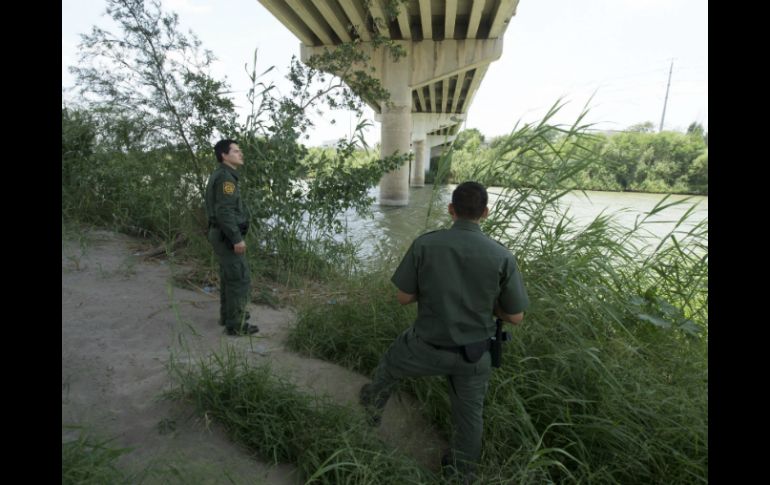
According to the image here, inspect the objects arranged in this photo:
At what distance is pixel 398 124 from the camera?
17188 millimetres

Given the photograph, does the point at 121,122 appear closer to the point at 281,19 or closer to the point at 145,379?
the point at 145,379

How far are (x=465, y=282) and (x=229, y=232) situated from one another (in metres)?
2.31

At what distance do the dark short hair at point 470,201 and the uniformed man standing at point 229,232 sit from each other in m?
2.16

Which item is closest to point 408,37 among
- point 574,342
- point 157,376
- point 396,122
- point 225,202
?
point 396,122

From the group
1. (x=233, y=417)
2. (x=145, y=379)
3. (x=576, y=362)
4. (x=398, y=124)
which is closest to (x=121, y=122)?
(x=145, y=379)

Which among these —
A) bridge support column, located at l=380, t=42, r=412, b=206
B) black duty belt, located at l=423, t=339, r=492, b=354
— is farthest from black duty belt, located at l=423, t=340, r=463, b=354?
bridge support column, located at l=380, t=42, r=412, b=206

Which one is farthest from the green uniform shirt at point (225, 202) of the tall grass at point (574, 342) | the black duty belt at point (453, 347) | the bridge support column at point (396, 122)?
the bridge support column at point (396, 122)

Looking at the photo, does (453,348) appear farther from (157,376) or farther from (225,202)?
(225,202)

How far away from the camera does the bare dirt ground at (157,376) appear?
2.03 m

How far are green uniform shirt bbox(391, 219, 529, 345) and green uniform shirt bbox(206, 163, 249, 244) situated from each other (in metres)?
2.04

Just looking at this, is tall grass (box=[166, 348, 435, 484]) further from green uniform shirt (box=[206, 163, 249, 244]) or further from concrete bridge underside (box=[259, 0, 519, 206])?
concrete bridge underside (box=[259, 0, 519, 206])

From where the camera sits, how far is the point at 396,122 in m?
17.2

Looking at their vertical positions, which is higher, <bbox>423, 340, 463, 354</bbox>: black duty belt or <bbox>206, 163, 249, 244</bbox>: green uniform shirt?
<bbox>206, 163, 249, 244</bbox>: green uniform shirt

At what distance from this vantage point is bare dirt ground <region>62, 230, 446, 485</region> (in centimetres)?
203
